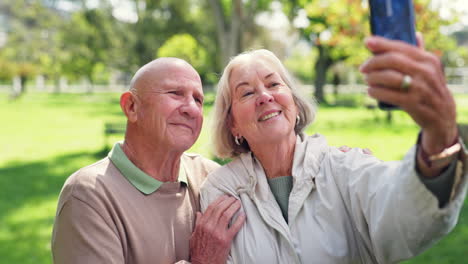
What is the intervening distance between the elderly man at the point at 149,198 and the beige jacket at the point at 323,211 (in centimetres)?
11

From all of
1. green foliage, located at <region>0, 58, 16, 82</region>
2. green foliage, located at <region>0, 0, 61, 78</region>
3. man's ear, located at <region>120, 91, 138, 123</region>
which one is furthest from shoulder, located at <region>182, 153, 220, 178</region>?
green foliage, located at <region>0, 58, 16, 82</region>

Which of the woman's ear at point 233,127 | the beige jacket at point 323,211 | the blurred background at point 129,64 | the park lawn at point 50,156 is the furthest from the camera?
the blurred background at point 129,64

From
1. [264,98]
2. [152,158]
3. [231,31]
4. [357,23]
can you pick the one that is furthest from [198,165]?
[357,23]

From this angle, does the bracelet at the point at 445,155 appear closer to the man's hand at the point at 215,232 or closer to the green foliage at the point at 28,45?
the man's hand at the point at 215,232

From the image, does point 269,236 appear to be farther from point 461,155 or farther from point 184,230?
point 461,155

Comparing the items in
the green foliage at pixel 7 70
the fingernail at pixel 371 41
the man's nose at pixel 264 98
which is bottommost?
the green foliage at pixel 7 70

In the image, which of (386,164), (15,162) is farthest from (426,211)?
(15,162)

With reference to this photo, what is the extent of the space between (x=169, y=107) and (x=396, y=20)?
4.64 feet

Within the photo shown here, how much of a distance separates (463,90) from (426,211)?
51169 mm

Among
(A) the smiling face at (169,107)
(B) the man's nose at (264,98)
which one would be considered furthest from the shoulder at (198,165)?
(B) the man's nose at (264,98)

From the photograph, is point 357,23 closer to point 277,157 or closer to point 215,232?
point 277,157

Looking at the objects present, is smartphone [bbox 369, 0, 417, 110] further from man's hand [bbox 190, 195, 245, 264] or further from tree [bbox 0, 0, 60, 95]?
tree [bbox 0, 0, 60, 95]

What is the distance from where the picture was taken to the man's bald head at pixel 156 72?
2500mm

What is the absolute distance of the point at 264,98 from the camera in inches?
98.4
